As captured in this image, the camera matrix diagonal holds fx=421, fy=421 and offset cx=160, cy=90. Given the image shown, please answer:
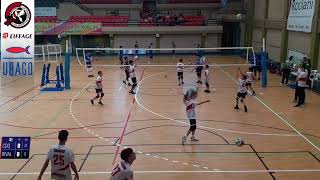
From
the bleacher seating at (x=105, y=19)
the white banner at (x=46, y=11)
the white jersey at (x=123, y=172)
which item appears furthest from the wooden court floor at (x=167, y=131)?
the white banner at (x=46, y=11)

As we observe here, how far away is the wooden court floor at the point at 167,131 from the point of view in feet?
33.3

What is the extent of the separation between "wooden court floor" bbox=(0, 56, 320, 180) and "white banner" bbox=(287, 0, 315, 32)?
5.01 meters

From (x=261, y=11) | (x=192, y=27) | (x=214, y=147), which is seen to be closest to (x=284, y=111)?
(x=214, y=147)

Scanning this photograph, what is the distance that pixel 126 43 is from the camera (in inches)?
1767

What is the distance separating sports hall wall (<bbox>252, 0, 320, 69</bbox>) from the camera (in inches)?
965

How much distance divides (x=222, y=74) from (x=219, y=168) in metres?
19.7

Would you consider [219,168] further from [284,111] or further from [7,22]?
[284,111]

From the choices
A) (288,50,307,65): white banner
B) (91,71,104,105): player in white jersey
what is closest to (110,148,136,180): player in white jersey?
(91,71,104,105): player in white jersey

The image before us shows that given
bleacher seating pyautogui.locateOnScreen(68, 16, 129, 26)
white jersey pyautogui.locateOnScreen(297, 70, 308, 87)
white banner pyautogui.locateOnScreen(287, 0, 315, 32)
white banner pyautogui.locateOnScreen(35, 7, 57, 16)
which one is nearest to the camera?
white jersey pyautogui.locateOnScreen(297, 70, 308, 87)

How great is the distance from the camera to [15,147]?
26.1 ft

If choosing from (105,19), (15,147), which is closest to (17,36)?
(15,147)

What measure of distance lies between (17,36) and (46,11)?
4002 cm

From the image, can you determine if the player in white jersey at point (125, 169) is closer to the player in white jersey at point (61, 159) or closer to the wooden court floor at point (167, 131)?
the player in white jersey at point (61, 159)

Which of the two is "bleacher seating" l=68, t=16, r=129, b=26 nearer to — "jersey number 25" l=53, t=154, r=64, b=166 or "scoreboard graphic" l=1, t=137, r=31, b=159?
"scoreboard graphic" l=1, t=137, r=31, b=159
